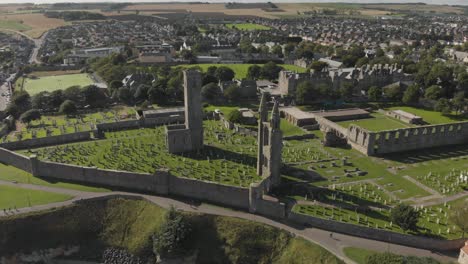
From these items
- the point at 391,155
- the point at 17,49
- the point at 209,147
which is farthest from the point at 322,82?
the point at 17,49

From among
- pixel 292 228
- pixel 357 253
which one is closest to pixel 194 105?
pixel 292 228

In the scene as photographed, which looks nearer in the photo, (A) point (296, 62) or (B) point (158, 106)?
(B) point (158, 106)

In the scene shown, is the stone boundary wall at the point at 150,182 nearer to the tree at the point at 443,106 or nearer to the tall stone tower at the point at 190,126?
the tall stone tower at the point at 190,126

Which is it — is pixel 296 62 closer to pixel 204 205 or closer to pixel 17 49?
pixel 204 205

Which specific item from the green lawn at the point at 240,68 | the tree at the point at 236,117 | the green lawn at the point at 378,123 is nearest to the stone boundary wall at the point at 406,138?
the green lawn at the point at 378,123

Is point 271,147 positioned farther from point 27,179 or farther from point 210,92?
point 210,92

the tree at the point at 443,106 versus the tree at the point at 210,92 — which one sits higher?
the tree at the point at 210,92
